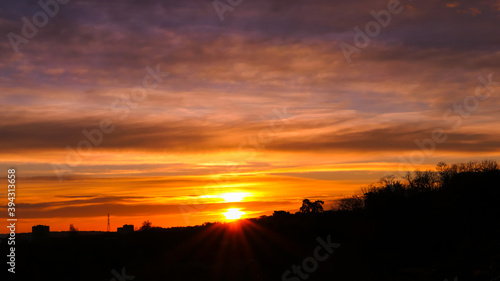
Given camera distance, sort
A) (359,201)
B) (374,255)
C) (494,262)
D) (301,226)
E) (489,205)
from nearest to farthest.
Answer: (494,262)
(374,255)
(489,205)
(301,226)
(359,201)

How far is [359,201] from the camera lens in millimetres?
68562

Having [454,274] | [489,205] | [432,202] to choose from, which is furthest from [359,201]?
[454,274]

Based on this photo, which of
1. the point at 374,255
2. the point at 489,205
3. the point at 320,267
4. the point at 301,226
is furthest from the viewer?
the point at 301,226

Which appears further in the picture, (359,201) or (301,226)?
(359,201)

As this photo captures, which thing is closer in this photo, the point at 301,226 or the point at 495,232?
the point at 495,232

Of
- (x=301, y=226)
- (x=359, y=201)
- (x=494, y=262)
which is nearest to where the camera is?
(x=494, y=262)

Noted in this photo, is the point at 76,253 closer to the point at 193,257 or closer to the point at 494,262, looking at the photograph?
the point at 193,257

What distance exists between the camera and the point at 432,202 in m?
33.7

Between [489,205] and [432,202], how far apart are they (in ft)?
15.3

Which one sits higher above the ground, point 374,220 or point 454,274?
point 374,220

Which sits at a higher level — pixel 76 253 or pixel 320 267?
pixel 76 253

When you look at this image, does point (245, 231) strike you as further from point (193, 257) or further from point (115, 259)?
point (115, 259)

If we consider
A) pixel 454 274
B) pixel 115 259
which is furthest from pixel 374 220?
pixel 115 259

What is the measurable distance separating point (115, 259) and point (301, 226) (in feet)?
41.4
